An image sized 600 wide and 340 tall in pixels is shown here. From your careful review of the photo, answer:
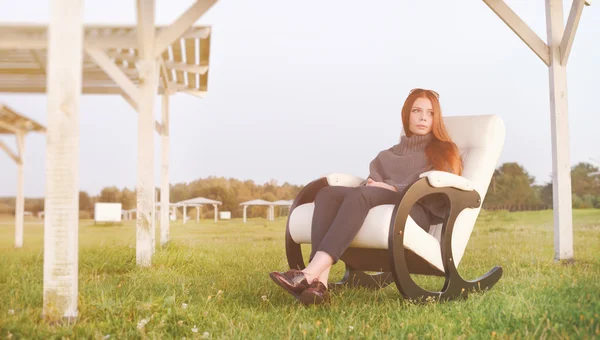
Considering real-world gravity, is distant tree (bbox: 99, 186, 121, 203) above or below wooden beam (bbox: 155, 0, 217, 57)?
below

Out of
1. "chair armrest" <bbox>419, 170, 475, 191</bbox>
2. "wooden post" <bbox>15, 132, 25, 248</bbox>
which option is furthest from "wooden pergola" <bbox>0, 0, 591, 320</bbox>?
"chair armrest" <bbox>419, 170, 475, 191</bbox>

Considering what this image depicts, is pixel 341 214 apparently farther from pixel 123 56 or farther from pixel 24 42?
pixel 24 42

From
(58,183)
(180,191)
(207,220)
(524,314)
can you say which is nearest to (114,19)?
(58,183)

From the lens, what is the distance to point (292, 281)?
2621 millimetres

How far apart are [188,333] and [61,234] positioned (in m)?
0.61

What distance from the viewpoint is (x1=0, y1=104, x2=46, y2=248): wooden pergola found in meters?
6.78

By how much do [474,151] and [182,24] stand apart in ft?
8.05

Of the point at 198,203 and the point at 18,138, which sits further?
the point at 198,203

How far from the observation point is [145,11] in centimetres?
448

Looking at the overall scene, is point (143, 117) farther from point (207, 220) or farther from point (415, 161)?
point (207, 220)

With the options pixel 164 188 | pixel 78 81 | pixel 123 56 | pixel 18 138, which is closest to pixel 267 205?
pixel 164 188

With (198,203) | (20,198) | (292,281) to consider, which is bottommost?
(292,281)

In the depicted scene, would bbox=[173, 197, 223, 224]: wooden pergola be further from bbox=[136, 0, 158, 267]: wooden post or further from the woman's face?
the woman's face

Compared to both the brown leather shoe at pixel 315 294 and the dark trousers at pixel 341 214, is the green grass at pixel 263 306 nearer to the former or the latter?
the brown leather shoe at pixel 315 294
